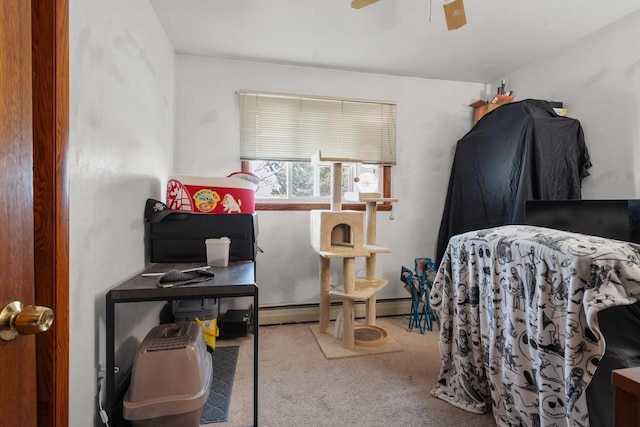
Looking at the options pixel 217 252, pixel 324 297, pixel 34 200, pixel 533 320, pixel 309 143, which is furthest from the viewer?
pixel 309 143

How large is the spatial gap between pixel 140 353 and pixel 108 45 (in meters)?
1.31

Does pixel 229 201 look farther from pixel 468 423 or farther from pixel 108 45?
pixel 468 423

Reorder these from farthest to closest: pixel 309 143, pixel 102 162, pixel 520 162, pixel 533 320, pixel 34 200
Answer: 1. pixel 309 143
2. pixel 520 162
3. pixel 102 162
4. pixel 533 320
5. pixel 34 200

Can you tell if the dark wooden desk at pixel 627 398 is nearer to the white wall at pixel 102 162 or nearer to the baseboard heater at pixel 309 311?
the white wall at pixel 102 162

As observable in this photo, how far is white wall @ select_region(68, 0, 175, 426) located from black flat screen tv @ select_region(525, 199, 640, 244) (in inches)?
94.1

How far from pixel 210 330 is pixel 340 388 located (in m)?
0.98

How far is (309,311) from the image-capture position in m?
2.80

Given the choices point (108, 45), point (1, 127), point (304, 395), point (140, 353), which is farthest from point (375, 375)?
point (108, 45)

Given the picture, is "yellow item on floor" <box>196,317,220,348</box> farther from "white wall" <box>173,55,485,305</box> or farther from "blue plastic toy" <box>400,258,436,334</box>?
"blue plastic toy" <box>400,258,436,334</box>

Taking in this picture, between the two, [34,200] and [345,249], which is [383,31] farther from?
[34,200]

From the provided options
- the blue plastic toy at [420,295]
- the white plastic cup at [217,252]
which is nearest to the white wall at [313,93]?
the blue plastic toy at [420,295]

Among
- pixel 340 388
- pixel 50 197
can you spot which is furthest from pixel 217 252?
pixel 340 388

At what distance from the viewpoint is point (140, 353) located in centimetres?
130

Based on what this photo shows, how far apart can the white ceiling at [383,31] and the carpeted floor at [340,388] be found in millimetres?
2269
